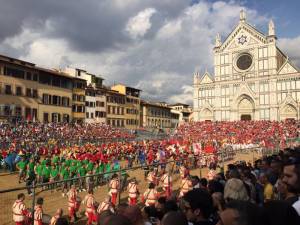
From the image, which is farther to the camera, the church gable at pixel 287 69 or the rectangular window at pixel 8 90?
the church gable at pixel 287 69

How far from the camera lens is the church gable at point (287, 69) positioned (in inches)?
2222

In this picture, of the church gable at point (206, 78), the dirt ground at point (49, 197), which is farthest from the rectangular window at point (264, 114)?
the dirt ground at point (49, 197)

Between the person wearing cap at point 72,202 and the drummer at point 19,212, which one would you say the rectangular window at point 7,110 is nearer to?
the person wearing cap at point 72,202

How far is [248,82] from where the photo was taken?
2424 inches

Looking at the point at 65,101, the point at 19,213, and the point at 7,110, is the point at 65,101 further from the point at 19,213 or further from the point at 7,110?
the point at 19,213

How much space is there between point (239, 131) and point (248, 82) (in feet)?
54.8

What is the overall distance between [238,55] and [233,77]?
4.61 meters

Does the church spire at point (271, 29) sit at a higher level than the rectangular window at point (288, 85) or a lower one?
higher

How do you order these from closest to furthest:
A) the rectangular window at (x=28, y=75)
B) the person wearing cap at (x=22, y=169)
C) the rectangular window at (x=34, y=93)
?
the person wearing cap at (x=22, y=169) < the rectangular window at (x=28, y=75) < the rectangular window at (x=34, y=93)

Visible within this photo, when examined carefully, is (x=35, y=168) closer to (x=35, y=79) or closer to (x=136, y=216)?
(x=136, y=216)

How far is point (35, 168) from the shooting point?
774 inches

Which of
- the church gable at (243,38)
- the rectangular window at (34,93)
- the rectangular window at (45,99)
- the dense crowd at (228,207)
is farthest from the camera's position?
the church gable at (243,38)

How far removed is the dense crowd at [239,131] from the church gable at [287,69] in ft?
34.4

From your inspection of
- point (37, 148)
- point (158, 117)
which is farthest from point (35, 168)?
point (158, 117)
